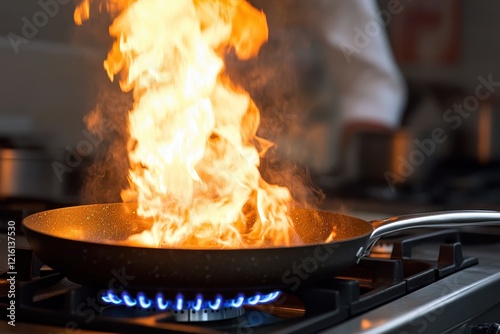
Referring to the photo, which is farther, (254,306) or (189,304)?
(254,306)

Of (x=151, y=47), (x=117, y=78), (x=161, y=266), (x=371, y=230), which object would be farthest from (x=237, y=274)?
(x=117, y=78)

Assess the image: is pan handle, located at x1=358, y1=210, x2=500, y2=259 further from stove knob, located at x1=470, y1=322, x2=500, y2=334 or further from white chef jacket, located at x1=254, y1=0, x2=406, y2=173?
white chef jacket, located at x1=254, y1=0, x2=406, y2=173

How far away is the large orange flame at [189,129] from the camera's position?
1.03m

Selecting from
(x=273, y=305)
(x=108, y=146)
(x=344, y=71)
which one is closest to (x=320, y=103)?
(x=344, y=71)

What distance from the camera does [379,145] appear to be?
74.0 inches

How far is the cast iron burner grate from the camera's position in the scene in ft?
2.35

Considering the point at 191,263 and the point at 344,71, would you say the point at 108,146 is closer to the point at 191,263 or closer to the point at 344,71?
the point at 344,71

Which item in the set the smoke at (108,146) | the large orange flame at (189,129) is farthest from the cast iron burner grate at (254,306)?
the smoke at (108,146)

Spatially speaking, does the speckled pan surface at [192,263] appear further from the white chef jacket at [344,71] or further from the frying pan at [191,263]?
the white chef jacket at [344,71]

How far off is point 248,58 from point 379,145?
368mm

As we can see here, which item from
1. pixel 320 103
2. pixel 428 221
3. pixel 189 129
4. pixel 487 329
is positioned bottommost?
pixel 487 329

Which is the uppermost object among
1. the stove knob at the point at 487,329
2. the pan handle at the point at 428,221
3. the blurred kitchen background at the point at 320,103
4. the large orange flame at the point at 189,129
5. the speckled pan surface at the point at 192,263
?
the blurred kitchen background at the point at 320,103

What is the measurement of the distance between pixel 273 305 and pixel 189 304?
0.51 ft

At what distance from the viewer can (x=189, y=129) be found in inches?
43.2
